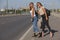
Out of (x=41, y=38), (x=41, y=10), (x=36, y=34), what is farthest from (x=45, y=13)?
(x=36, y=34)

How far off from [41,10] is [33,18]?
3.17 feet

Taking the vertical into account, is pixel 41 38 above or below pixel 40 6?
below

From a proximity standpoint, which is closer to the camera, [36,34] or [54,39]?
[54,39]

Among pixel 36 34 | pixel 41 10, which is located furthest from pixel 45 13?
pixel 36 34

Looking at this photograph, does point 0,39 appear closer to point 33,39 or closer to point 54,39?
point 33,39

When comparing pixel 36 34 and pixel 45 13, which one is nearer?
pixel 45 13

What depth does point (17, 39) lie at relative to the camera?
1429cm

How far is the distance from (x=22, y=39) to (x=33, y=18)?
156cm

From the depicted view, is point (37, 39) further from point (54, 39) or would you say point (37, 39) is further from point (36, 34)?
point (36, 34)

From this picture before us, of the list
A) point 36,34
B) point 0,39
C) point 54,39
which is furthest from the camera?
point 36,34

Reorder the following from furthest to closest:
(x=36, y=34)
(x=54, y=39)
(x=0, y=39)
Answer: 1. (x=36, y=34)
2. (x=0, y=39)
3. (x=54, y=39)

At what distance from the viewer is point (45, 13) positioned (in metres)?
13.8

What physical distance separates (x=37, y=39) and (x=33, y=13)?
1775 mm

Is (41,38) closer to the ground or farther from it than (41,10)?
closer to the ground
